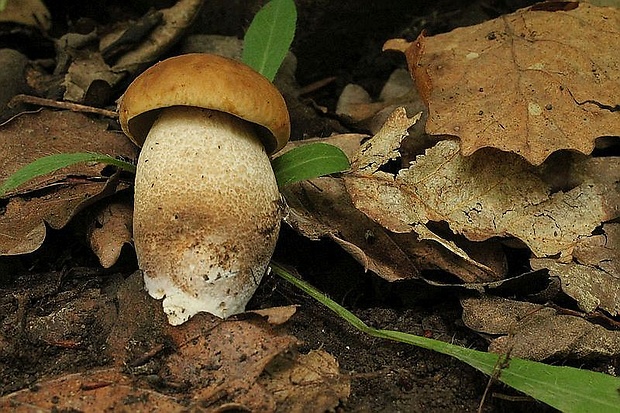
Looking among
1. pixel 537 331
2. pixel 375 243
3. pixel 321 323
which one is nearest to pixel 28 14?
pixel 375 243

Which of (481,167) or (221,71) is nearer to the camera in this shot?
(221,71)

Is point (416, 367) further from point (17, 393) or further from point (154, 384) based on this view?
point (17, 393)

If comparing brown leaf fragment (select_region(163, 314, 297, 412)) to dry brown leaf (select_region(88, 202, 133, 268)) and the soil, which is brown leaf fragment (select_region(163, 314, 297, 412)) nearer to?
the soil

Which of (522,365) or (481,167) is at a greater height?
(481,167)

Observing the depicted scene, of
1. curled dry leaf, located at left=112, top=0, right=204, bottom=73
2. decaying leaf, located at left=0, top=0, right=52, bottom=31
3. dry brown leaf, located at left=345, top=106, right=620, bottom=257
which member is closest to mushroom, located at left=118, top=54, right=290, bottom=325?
dry brown leaf, located at left=345, top=106, right=620, bottom=257

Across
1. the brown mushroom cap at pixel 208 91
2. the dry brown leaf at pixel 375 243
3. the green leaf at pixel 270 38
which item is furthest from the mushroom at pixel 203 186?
the green leaf at pixel 270 38

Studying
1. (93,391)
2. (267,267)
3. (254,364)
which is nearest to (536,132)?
(267,267)
